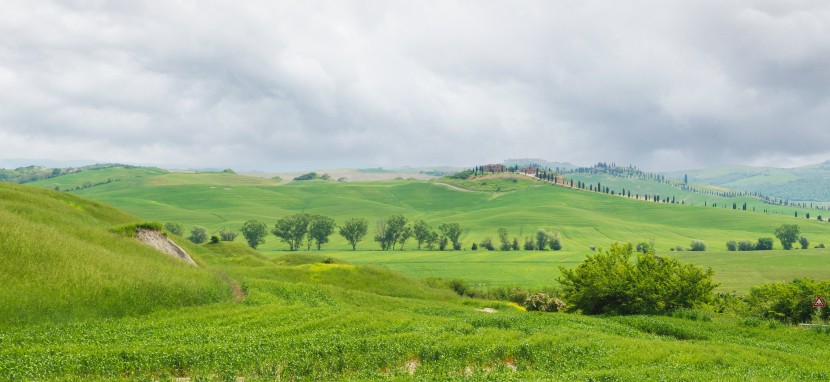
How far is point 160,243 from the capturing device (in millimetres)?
59500

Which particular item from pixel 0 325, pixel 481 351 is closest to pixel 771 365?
pixel 481 351

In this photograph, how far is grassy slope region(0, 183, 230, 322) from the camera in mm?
32625

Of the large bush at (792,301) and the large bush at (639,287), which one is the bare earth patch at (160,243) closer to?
the large bush at (639,287)

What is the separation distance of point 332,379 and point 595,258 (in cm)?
4507

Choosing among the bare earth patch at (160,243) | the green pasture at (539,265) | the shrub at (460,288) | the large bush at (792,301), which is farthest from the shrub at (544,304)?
the green pasture at (539,265)

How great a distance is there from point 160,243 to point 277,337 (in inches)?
1481

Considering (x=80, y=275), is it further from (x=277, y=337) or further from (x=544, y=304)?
(x=544, y=304)

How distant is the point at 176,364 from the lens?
924 inches

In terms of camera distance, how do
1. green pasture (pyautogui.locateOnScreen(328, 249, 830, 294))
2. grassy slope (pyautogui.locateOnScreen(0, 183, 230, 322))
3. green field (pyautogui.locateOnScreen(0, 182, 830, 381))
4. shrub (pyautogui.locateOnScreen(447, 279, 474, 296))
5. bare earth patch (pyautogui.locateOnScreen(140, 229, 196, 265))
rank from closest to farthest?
1. green field (pyautogui.locateOnScreen(0, 182, 830, 381))
2. grassy slope (pyautogui.locateOnScreen(0, 183, 230, 322))
3. bare earth patch (pyautogui.locateOnScreen(140, 229, 196, 265))
4. shrub (pyautogui.locateOnScreen(447, 279, 474, 296))
5. green pasture (pyautogui.locateOnScreen(328, 249, 830, 294))

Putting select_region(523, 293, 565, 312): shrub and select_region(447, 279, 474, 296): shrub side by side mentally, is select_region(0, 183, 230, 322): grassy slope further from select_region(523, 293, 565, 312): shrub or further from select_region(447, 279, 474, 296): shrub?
select_region(447, 279, 474, 296): shrub

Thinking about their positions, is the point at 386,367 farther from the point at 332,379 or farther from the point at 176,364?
the point at 176,364

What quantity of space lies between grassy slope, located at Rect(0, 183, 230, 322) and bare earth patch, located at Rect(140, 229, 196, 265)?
412 cm

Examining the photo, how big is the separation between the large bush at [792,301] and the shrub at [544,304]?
65.8 feet

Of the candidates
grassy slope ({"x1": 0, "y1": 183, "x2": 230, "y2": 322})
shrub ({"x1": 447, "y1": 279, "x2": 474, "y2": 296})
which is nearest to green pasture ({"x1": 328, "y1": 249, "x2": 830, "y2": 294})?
shrub ({"x1": 447, "y1": 279, "x2": 474, "y2": 296})
